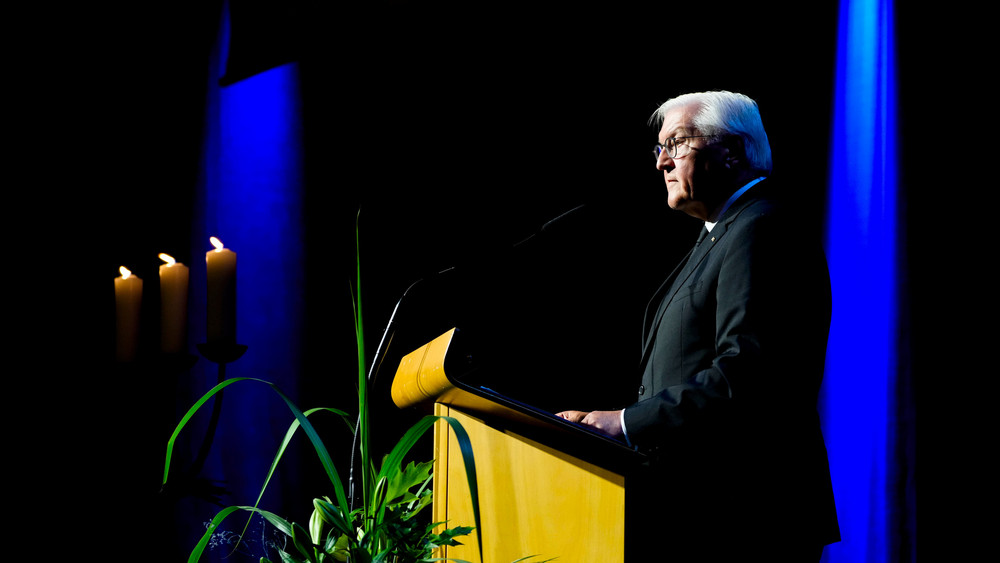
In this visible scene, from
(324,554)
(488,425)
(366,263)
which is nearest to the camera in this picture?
(324,554)

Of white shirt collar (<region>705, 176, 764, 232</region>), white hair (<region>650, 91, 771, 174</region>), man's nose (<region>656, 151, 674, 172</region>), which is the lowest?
white shirt collar (<region>705, 176, 764, 232</region>)

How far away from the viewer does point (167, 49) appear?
2.08 metres

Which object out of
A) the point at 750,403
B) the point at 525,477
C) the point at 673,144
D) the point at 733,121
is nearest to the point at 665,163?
the point at 673,144

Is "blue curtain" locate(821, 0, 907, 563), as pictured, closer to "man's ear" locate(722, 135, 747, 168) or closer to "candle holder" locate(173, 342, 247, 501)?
"man's ear" locate(722, 135, 747, 168)

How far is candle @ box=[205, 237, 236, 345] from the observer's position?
1217mm

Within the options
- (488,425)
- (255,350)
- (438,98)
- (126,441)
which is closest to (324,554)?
(488,425)

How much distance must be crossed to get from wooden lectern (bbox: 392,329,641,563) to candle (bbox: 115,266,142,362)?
1.57 ft

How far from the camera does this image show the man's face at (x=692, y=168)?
1.53 meters

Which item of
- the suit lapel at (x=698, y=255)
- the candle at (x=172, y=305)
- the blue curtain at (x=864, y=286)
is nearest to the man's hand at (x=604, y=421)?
the suit lapel at (x=698, y=255)

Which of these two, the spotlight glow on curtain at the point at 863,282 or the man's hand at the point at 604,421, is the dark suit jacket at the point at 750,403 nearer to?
the man's hand at the point at 604,421

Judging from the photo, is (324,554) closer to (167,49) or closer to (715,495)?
(715,495)

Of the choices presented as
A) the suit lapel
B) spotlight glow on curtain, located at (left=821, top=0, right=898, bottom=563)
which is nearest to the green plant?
the suit lapel

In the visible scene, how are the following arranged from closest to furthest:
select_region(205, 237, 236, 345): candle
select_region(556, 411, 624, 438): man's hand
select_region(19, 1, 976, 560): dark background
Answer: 1. select_region(556, 411, 624, 438): man's hand
2. select_region(205, 237, 236, 345): candle
3. select_region(19, 1, 976, 560): dark background

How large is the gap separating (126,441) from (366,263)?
851 mm
